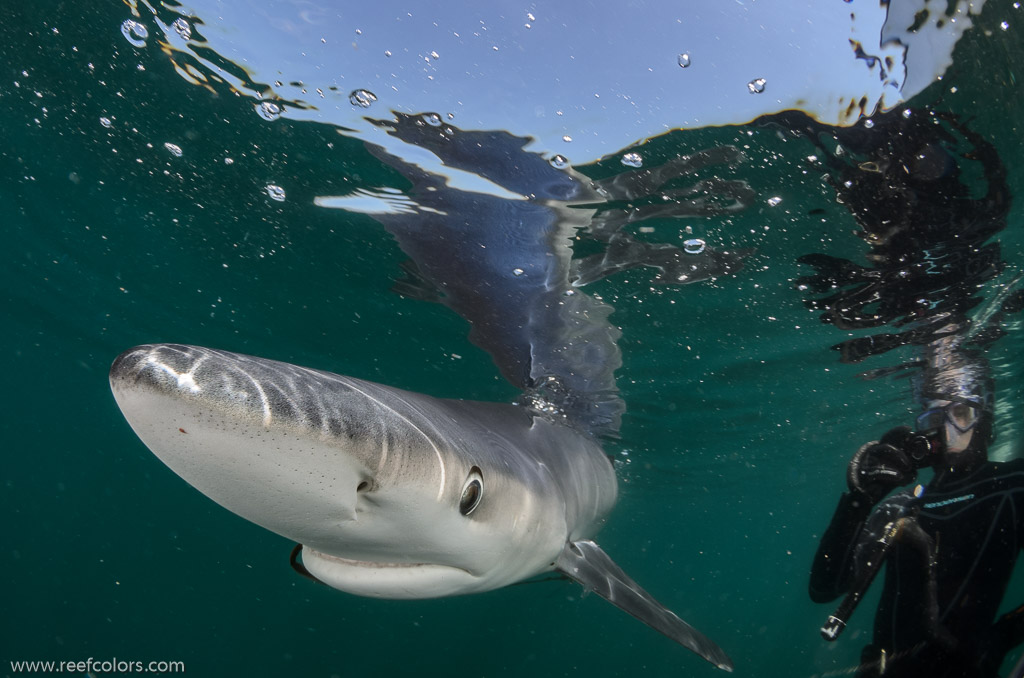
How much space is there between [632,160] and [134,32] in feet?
17.5

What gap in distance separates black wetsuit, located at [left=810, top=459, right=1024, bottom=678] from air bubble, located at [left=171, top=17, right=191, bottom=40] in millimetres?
7821

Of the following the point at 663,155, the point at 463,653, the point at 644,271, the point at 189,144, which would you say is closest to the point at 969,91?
the point at 663,155

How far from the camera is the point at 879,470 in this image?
5379 mm

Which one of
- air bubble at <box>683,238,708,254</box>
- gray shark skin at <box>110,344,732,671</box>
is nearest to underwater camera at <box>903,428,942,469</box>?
air bubble at <box>683,238,708,254</box>

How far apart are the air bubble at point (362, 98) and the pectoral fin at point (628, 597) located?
4683 millimetres

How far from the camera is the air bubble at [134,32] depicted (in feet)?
18.7

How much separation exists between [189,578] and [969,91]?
9423cm

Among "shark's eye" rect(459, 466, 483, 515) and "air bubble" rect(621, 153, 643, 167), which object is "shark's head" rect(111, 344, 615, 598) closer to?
"shark's eye" rect(459, 466, 483, 515)

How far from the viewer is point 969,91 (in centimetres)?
477

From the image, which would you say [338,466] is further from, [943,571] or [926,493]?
[926,493]

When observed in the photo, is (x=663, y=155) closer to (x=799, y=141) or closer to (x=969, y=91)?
(x=799, y=141)

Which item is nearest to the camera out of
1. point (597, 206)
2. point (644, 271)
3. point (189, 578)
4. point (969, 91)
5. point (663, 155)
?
point (969, 91)

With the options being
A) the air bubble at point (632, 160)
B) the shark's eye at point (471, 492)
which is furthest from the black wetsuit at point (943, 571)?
the shark's eye at point (471, 492)

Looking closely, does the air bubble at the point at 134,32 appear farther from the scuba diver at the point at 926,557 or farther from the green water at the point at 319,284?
the scuba diver at the point at 926,557
